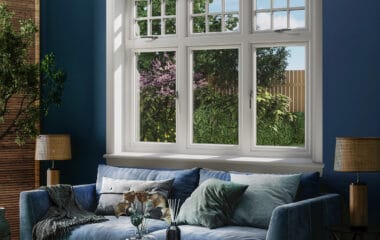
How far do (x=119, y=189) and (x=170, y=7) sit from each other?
6.21ft

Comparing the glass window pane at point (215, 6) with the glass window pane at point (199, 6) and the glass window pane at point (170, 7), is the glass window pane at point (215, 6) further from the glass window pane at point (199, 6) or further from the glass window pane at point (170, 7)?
the glass window pane at point (170, 7)

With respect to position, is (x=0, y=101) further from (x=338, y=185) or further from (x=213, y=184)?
(x=338, y=185)

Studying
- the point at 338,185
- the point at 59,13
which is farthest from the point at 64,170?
the point at 338,185

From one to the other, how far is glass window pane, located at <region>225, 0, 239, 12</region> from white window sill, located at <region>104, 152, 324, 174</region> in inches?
53.3

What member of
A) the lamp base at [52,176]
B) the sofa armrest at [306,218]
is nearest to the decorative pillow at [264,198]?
the sofa armrest at [306,218]

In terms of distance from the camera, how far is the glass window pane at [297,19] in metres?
6.34

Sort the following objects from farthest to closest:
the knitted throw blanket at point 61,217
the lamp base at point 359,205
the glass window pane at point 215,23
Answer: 1. the glass window pane at point 215,23
2. the knitted throw blanket at point 61,217
3. the lamp base at point 359,205

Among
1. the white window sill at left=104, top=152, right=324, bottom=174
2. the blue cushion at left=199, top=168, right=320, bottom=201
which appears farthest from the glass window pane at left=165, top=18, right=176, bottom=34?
the blue cushion at left=199, top=168, right=320, bottom=201

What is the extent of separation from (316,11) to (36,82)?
8.34ft

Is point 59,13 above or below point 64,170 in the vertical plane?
above

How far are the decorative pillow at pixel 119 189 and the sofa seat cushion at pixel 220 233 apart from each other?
1.98 ft

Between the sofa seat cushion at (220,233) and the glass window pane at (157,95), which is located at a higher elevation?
the glass window pane at (157,95)

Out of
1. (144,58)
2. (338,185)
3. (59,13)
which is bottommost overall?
(338,185)

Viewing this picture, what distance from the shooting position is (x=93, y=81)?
7.10 metres
